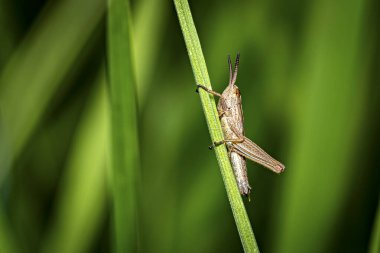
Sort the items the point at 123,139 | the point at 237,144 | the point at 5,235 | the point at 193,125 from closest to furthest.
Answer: the point at 123,139, the point at 5,235, the point at 237,144, the point at 193,125

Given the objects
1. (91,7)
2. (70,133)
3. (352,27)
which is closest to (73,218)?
(70,133)

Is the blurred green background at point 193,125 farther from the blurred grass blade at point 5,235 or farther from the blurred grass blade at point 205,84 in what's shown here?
the blurred grass blade at point 205,84

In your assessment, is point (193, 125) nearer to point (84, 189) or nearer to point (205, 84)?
point (84, 189)

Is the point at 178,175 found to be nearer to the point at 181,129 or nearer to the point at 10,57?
the point at 181,129

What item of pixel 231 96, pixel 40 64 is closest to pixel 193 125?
pixel 231 96

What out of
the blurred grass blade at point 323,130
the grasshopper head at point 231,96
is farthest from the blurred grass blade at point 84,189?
the blurred grass blade at point 323,130

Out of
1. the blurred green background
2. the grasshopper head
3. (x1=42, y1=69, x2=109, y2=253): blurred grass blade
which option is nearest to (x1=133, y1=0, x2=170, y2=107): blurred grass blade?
the blurred green background
